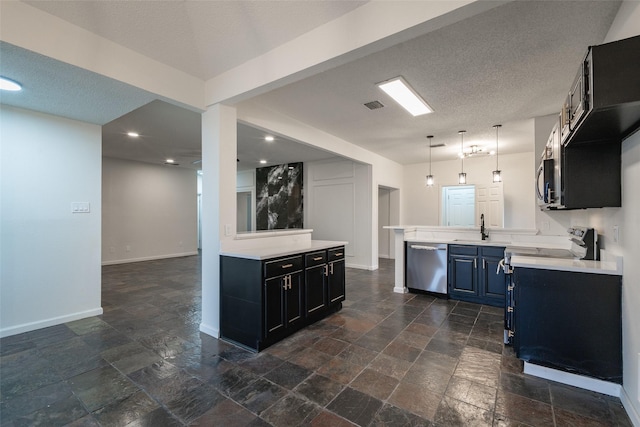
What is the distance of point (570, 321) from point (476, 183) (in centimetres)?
561

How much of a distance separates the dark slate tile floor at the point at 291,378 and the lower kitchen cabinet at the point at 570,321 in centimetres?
19

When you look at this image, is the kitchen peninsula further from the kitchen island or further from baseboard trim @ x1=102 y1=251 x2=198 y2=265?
baseboard trim @ x1=102 y1=251 x2=198 y2=265

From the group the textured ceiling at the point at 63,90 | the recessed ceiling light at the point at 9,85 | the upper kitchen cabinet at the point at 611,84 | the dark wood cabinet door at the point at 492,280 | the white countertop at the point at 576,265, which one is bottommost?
the dark wood cabinet door at the point at 492,280

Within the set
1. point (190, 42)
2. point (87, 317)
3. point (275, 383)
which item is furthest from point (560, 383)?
point (87, 317)

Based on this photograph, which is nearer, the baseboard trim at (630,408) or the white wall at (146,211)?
the baseboard trim at (630,408)

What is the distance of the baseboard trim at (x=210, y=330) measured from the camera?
2.96 metres

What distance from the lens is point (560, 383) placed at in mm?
2105

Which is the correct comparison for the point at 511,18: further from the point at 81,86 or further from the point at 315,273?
the point at 81,86

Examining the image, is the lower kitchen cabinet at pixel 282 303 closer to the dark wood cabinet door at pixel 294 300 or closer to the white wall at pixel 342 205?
the dark wood cabinet door at pixel 294 300

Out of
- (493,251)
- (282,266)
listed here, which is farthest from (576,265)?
(282,266)

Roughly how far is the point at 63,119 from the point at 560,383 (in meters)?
5.44

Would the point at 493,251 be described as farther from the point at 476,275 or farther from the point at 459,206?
the point at 459,206

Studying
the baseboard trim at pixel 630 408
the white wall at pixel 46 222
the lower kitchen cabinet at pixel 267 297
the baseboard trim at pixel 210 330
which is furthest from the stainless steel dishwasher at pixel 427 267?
the white wall at pixel 46 222

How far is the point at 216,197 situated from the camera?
2.94 m
